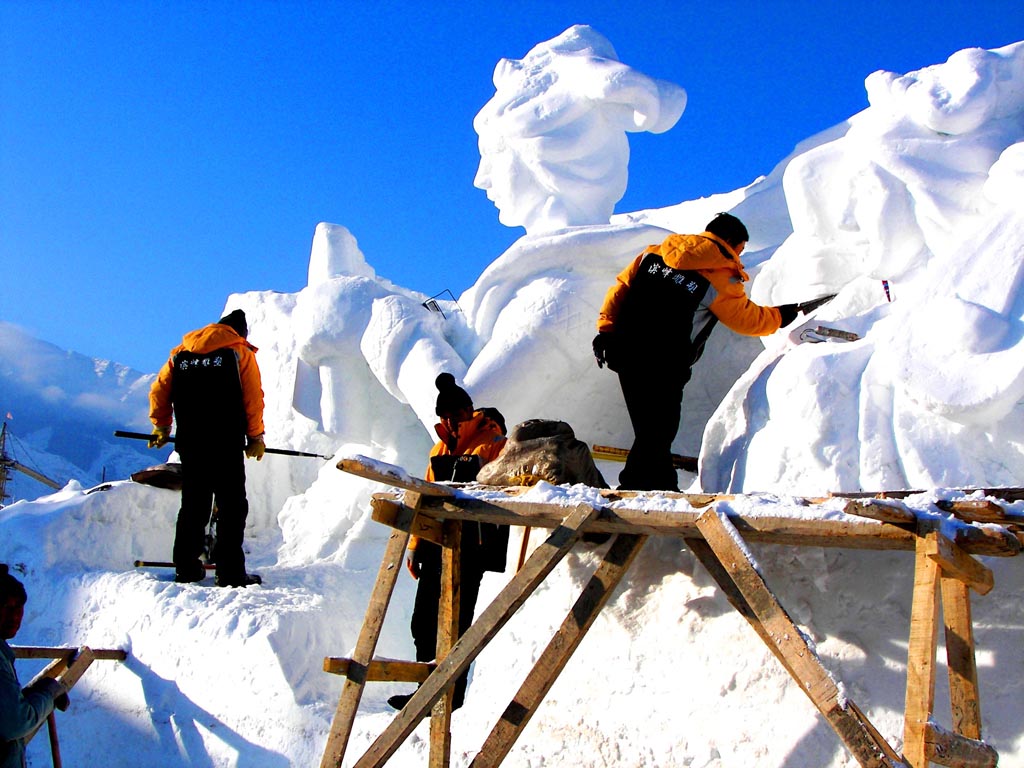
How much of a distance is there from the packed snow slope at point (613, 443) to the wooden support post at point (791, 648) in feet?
0.41

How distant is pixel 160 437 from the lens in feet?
18.6

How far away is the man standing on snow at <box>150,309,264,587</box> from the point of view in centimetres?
535

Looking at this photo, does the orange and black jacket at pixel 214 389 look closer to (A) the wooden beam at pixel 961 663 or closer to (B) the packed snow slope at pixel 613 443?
(B) the packed snow slope at pixel 613 443

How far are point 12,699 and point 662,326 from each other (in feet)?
8.01

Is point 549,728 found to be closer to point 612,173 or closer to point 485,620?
point 485,620

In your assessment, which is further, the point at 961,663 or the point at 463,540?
the point at 463,540

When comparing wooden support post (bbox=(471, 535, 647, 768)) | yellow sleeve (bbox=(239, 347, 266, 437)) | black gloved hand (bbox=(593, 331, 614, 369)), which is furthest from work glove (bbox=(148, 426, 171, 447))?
wooden support post (bbox=(471, 535, 647, 768))

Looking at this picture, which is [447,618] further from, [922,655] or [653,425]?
[922,655]

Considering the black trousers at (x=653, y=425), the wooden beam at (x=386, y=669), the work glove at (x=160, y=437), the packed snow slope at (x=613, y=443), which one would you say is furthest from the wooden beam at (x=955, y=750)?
the work glove at (x=160, y=437)

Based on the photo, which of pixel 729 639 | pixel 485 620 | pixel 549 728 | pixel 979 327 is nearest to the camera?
pixel 485 620

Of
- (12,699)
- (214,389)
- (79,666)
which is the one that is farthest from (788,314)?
(79,666)

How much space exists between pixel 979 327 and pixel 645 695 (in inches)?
70.3

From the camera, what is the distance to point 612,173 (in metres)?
6.46

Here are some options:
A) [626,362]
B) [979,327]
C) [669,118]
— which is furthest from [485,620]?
[669,118]
